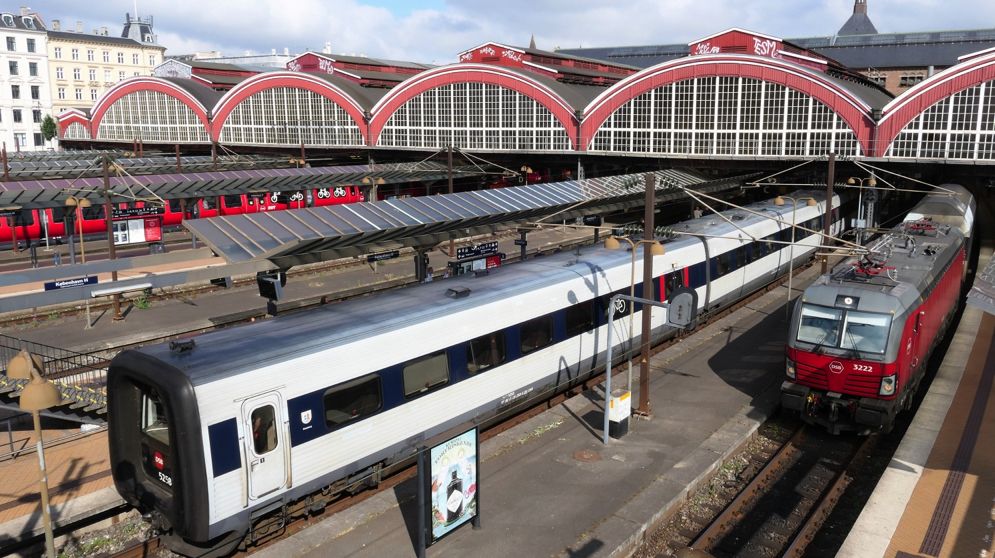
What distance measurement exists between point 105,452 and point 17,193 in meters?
23.8

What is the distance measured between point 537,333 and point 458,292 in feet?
7.26

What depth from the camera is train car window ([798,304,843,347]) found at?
15.8 metres

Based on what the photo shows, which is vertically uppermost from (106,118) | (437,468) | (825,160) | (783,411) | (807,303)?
(106,118)

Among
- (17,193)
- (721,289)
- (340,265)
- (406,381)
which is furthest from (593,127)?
(406,381)

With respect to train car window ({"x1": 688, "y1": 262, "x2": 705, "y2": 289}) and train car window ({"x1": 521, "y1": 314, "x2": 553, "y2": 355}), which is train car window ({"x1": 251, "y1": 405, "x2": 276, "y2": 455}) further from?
train car window ({"x1": 688, "y1": 262, "x2": 705, "y2": 289})

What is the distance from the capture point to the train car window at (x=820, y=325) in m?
15.8

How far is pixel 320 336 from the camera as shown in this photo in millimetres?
12344

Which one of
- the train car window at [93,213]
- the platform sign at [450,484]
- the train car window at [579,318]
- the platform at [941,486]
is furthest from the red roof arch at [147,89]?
the platform at [941,486]

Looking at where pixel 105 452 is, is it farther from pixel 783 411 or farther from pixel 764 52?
pixel 764 52

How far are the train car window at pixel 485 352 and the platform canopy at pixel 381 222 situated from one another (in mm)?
5782

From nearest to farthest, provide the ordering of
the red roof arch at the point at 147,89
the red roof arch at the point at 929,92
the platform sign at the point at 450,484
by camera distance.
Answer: the platform sign at the point at 450,484, the red roof arch at the point at 929,92, the red roof arch at the point at 147,89

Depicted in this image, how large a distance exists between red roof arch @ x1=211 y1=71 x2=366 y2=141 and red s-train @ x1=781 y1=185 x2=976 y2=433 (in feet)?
158

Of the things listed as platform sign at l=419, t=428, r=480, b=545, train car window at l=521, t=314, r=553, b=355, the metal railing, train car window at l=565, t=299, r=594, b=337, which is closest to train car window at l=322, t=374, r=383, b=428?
platform sign at l=419, t=428, r=480, b=545

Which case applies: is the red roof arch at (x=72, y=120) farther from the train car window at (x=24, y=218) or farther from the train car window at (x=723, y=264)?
the train car window at (x=723, y=264)
